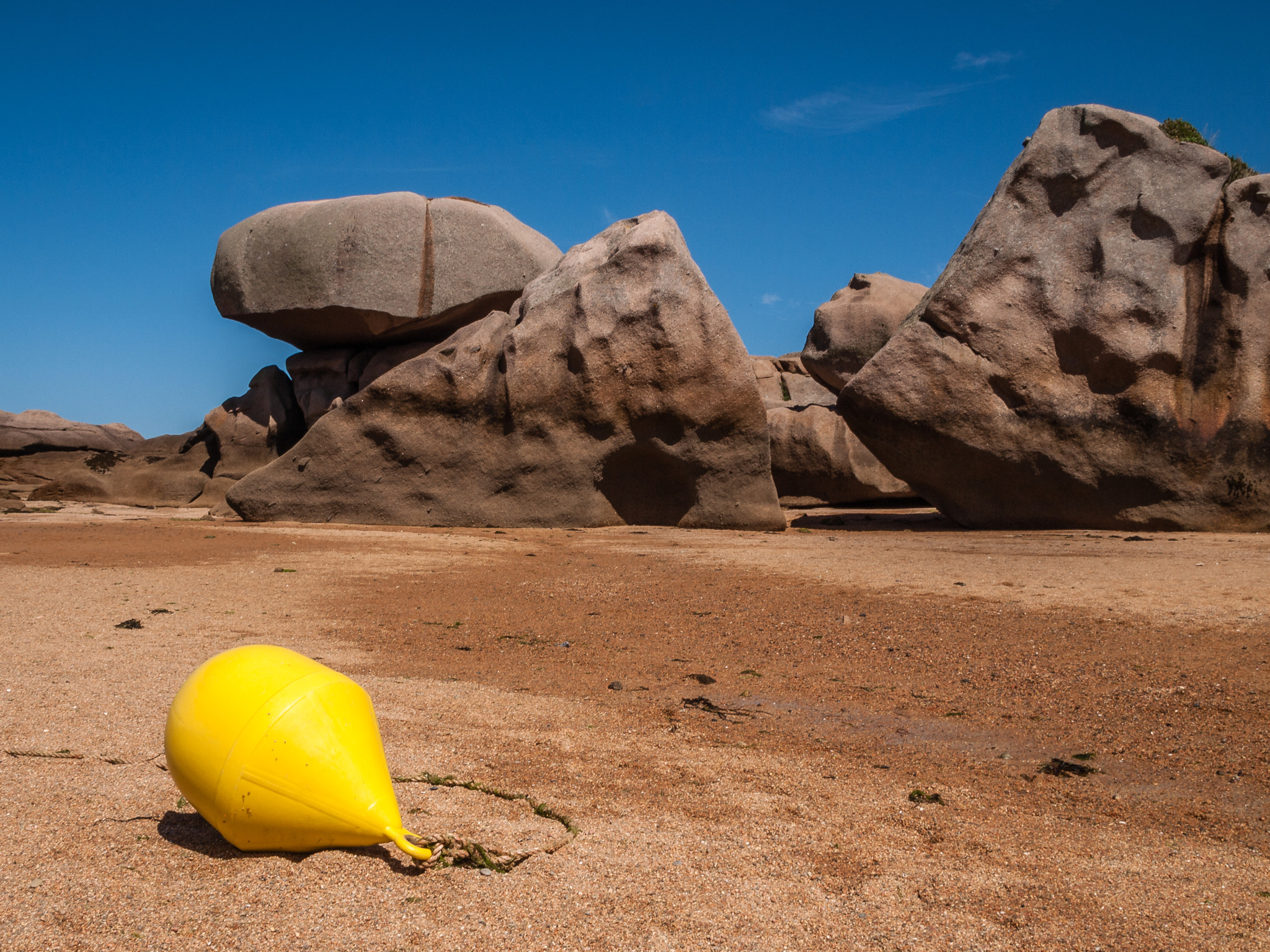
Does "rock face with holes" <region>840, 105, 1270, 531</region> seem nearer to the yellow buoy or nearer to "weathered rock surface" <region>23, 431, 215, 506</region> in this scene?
the yellow buoy

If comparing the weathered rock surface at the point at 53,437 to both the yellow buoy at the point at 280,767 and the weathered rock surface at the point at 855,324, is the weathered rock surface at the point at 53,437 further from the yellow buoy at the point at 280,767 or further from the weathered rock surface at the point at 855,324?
the yellow buoy at the point at 280,767

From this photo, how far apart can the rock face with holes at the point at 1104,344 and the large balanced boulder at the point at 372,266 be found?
16.7 feet

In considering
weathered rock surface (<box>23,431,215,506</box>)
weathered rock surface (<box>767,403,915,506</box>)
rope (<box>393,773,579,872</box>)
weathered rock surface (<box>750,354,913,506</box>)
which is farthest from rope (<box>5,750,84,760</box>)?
weathered rock surface (<box>23,431,215,506</box>)

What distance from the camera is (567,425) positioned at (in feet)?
26.6

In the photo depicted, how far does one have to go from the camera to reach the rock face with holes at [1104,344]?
7.13 m

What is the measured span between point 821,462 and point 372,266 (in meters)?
5.58

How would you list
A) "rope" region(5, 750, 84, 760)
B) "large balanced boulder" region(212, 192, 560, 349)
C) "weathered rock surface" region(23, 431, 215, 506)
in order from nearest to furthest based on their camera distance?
"rope" region(5, 750, 84, 760) → "large balanced boulder" region(212, 192, 560, 349) → "weathered rock surface" region(23, 431, 215, 506)

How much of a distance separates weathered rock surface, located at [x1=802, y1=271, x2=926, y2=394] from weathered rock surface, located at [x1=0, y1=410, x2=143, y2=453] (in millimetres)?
9197

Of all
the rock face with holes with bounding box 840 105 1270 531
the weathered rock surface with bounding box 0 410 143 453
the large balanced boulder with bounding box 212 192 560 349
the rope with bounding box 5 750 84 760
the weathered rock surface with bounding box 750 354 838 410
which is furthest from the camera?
the weathered rock surface with bounding box 750 354 838 410

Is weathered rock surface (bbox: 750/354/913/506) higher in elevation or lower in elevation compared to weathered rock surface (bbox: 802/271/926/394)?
lower

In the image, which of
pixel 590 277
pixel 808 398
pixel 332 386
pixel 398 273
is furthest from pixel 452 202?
pixel 808 398

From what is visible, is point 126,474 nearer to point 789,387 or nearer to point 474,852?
point 789,387

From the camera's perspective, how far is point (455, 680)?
2.93 m

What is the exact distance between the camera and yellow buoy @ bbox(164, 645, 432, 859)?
5.06 feet
